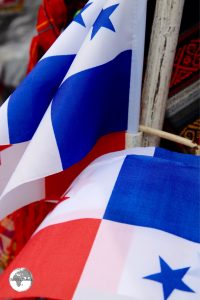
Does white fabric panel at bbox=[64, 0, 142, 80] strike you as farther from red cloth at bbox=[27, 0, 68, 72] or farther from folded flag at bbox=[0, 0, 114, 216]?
red cloth at bbox=[27, 0, 68, 72]

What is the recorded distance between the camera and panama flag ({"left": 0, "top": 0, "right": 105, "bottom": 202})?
0.62 m

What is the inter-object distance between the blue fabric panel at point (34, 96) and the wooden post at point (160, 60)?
0.12 meters

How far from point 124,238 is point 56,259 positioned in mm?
88

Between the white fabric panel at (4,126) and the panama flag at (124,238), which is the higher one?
the white fabric panel at (4,126)

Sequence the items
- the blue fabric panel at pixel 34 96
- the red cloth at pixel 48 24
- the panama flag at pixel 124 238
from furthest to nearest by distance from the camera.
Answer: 1. the red cloth at pixel 48 24
2. the blue fabric panel at pixel 34 96
3. the panama flag at pixel 124 238

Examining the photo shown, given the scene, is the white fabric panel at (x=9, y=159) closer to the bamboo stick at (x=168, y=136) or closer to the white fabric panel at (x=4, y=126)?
the white fabric panel at (x=4, y=126)

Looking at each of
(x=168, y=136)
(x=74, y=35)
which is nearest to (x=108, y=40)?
(x=74, y=35)

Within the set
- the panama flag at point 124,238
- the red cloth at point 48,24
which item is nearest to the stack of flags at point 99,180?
the panama flag at point 124,238

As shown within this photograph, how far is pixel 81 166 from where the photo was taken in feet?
2.41

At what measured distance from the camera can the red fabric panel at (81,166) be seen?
0.70m

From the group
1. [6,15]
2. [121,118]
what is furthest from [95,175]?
[6,15]

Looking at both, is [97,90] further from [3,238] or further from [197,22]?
[3,238]

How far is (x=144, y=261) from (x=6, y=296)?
170mm

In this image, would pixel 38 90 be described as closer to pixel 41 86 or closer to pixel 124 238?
pixel 41 86
